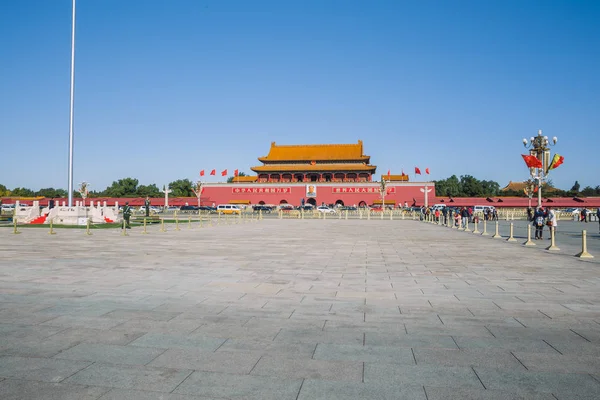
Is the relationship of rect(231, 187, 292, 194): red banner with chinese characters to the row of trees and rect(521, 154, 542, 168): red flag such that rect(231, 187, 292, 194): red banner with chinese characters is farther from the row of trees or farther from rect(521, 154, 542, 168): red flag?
rect(521, 154, 542, 168): red flag

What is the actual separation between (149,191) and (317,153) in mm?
30533

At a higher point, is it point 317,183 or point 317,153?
point 317,153

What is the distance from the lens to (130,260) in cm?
948

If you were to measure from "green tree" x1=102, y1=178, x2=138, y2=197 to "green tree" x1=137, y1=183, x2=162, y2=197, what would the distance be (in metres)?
1.15

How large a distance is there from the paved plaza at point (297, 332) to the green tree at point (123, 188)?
67.3 meters

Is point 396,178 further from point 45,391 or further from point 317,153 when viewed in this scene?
point 45,391

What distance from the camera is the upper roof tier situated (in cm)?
5841

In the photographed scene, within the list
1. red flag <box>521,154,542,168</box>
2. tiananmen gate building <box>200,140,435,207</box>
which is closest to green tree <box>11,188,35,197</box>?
tiananmen gate building <box>200,140,435,207</box>

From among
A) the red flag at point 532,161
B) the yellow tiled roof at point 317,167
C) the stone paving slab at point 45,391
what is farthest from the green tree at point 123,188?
the stone paving slab at point 45,391

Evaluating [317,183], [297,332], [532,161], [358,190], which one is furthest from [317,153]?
[297,332]

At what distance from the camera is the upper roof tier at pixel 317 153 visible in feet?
192

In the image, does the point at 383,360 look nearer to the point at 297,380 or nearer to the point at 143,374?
the point at 297,380

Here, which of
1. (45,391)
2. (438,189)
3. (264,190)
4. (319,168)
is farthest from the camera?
(438,189)

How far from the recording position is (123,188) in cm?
7181
